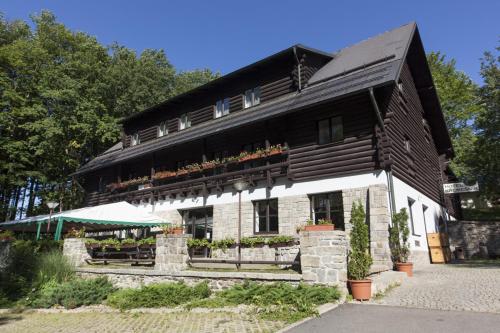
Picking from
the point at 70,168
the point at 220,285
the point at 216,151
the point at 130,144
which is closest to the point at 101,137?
the point at 70,168

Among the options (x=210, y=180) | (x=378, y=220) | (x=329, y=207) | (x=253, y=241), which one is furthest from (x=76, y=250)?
(x=378, y=220)

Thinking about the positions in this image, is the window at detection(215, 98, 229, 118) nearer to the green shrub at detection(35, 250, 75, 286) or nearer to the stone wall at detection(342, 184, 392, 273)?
the stone wall at detection(342, 184, 392, 273)

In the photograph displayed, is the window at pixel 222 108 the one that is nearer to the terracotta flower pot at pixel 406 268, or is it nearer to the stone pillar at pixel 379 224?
the stone pillar at pixel 379 224

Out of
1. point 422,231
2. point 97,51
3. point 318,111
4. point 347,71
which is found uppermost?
point 97,51

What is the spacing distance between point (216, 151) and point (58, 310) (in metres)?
9.95

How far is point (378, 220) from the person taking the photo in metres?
12.4

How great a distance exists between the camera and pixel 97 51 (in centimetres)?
3391

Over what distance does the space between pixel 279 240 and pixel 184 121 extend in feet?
37.0

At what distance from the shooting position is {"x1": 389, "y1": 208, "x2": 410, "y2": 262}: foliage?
1213 cm

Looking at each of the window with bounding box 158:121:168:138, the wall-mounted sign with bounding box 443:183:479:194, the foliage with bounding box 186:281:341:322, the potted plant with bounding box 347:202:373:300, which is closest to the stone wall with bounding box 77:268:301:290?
the foliage with bounding box 186:281:341:322

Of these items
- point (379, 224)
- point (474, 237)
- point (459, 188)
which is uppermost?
point (459, 188)

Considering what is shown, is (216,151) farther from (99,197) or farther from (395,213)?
(99,197)

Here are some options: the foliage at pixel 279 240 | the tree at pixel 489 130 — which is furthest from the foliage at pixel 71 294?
the tree at pixel 489 130

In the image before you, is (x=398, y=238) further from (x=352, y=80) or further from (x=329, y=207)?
(x=352, y=80)
